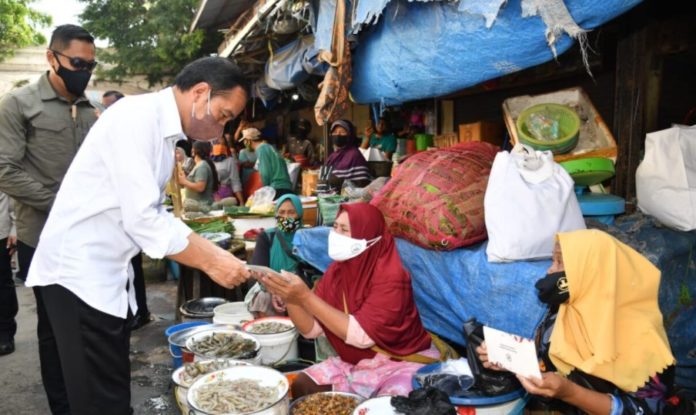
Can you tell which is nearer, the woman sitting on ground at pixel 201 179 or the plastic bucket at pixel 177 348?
the plastic bucket at pixel 177 348

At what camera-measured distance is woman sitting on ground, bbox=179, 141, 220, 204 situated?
8.21 m

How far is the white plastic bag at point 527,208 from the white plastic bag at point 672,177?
2.13 feet

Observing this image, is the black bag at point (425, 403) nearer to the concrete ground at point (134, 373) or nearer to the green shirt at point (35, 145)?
the concrete ground at point (134, 373)

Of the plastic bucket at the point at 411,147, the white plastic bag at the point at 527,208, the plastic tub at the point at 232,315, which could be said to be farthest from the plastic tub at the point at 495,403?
the plastic bucket at the point at 411,147

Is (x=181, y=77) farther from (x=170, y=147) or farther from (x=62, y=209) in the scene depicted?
(x=62, y=209)

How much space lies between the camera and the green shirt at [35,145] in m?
3.60

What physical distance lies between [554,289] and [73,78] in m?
3.55

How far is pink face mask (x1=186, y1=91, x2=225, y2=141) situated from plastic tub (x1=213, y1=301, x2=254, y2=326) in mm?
1999

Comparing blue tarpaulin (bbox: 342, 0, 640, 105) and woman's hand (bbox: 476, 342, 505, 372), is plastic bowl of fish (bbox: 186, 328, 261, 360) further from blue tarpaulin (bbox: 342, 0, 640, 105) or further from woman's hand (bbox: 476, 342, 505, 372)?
blue tarpaulin (bbox: 342, 0, 640, 105)

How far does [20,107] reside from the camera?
3668 mm

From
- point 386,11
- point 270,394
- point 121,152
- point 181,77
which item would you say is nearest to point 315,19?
point 386,11

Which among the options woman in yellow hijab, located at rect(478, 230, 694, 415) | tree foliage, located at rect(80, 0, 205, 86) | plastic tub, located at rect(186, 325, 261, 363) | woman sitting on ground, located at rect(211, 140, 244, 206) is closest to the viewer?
woman in yellow hijab, located at rect(478, 230, 694, 415)

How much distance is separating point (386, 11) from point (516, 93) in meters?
2.67

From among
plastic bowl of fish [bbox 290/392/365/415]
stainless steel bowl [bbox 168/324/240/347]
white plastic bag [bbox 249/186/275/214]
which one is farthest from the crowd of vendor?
white plastic bag [bbox 249/186/275/214]
